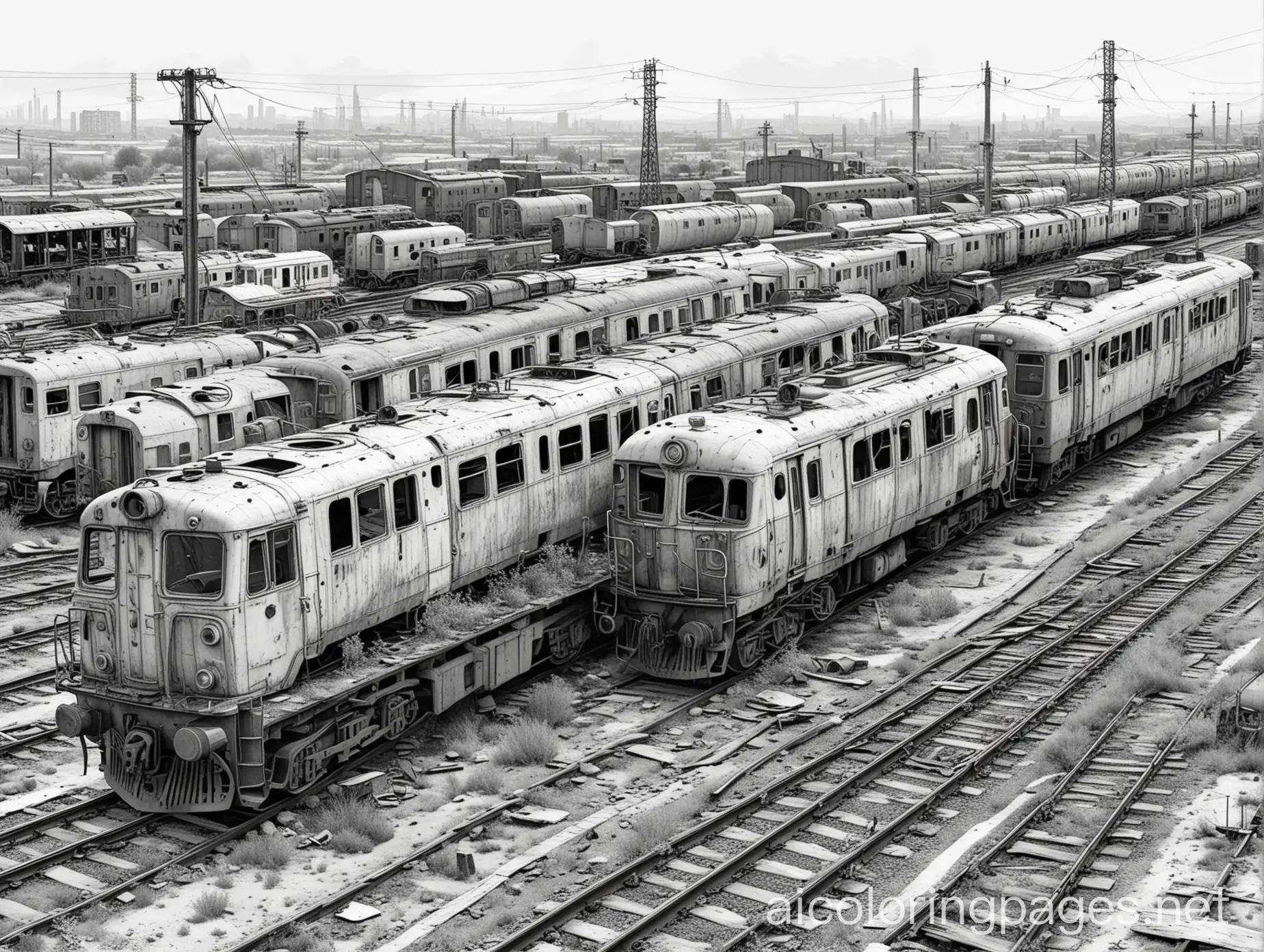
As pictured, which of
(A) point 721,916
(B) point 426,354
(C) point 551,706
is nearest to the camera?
(A) point 721,916

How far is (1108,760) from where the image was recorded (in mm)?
16391

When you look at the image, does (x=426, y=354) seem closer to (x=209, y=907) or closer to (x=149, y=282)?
(x=209, y=907)

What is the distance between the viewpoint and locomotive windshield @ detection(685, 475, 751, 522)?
62.1ft

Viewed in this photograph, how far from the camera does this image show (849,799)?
15.8 metres

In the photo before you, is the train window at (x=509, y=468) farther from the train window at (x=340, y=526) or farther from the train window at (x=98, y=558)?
the train window at (x=98, y=558)

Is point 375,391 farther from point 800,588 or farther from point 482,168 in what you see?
point 482,168

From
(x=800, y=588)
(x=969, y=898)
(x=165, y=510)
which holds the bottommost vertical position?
(x=969, y=898)

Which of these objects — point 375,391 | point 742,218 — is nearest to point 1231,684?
point 375,391

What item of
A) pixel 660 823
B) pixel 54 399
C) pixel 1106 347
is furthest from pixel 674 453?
pixel 54 399

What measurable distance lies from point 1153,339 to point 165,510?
23202 millimetres

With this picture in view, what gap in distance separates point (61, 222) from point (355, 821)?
4598 centimetres

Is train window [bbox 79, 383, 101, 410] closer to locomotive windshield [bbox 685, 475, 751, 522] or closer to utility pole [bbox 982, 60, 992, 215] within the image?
locomotive windshield [bbox 685, 475, 751, 522]

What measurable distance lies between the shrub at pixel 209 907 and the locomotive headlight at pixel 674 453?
7.72 m

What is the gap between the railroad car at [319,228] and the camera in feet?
198
